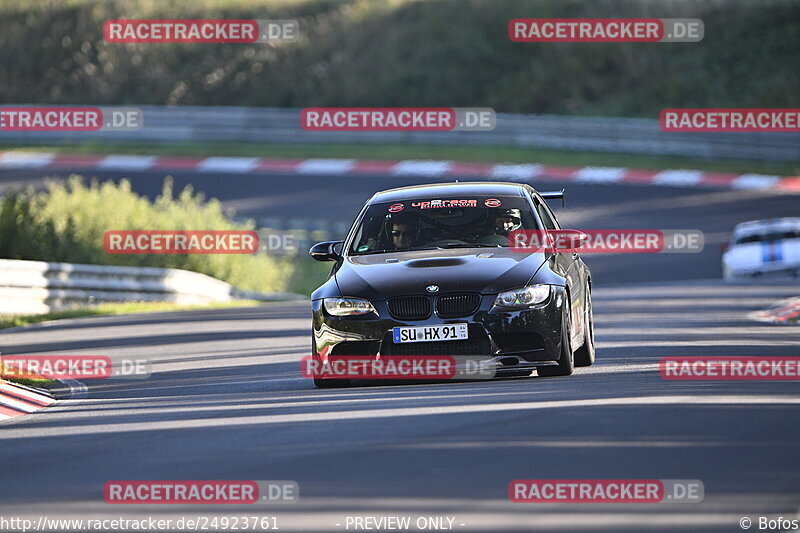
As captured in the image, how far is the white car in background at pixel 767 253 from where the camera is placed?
29391mm

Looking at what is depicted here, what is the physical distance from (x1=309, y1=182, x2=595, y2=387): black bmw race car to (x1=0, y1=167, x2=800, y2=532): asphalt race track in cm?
33

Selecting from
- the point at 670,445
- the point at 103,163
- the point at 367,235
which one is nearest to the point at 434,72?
the point at 103,163

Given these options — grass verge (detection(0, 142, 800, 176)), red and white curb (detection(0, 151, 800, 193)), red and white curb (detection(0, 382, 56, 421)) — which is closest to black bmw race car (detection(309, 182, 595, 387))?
red and white curb (detection(0, 382, 56, 421))

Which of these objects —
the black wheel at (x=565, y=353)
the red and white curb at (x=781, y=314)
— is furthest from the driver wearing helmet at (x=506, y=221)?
the red and white curb at (x=781, y=314)

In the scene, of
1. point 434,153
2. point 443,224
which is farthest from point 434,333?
point 434,153

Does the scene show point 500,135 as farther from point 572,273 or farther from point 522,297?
point 522,297

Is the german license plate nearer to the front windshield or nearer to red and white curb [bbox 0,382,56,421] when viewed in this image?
the front windshield

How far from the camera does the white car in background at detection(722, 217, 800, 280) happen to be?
96.4 ft

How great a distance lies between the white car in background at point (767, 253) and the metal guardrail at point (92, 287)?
907cm

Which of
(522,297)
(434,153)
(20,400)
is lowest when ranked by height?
(20,400)

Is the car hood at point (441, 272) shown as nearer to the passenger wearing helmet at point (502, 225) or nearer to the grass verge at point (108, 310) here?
the passenger wearing helmet at point (502, 225)

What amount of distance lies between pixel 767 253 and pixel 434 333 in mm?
18915

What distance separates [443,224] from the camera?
1310 cm

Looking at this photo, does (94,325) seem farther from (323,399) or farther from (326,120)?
(326,120)
